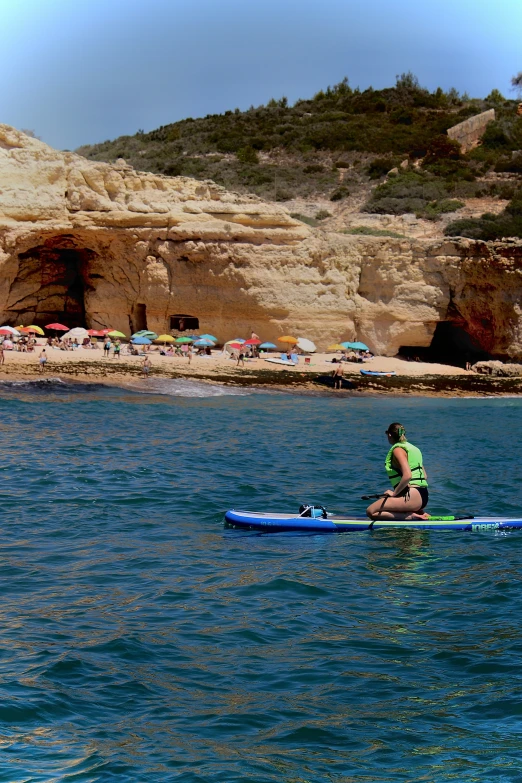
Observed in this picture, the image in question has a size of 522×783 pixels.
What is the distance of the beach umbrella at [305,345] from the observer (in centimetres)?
3288

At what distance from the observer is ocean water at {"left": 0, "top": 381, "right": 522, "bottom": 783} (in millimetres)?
5547

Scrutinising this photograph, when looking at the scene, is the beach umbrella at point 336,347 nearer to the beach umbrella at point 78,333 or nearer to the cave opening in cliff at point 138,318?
the cave opening in cliff at point 138,318

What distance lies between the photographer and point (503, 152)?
5828cm

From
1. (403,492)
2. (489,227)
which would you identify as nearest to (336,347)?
(489,227)

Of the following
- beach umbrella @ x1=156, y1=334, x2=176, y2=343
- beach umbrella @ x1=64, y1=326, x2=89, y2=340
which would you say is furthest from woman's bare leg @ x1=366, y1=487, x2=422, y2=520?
beach umbrella @ x1=64, y1=326, x2=89, y2=340

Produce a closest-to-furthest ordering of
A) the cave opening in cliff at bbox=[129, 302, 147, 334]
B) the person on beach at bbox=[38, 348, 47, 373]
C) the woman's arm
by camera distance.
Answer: the woman's arm < the person on beach at bbox=[38, 348, 47, 373] < the cave opening in cliff at bbox=[129, 302, 147, 334]

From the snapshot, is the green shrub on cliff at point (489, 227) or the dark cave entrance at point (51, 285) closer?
the dark cave entrance at point (51, 285)

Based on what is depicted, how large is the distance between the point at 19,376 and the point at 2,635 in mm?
20366

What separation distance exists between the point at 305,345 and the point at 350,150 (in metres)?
33.9

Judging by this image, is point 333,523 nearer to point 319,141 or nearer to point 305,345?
point 305,345

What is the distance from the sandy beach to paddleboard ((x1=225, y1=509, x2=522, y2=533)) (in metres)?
16.2

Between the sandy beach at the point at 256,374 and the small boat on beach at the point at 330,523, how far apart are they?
16157 millimetres

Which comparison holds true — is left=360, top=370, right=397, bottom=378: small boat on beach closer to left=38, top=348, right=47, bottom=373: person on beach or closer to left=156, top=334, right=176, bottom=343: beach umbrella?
left=156, top=334, right=176, bottom=343: beach umbrella

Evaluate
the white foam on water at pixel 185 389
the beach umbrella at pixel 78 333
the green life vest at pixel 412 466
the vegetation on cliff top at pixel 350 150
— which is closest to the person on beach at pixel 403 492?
the green life vest at pixel 412 466
